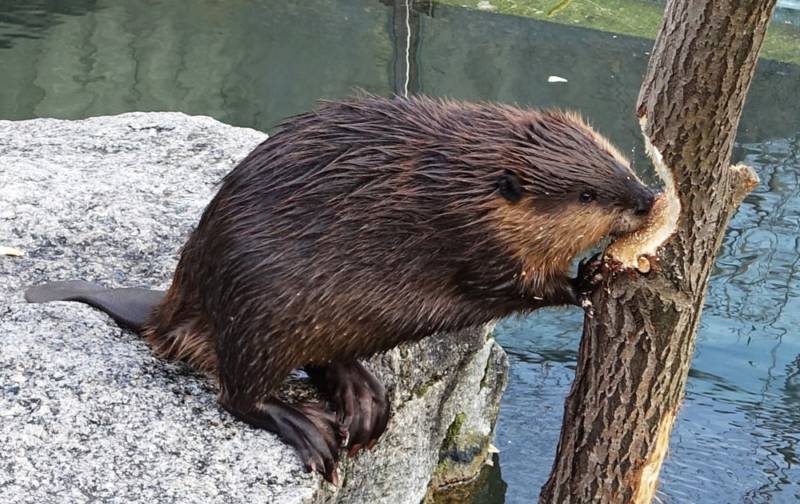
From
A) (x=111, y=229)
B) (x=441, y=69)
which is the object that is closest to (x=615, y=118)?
(x=441, y=69)

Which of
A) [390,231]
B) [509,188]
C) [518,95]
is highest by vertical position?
[509,188]

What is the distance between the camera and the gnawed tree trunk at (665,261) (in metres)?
2.08

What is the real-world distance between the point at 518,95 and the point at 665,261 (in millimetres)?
5441

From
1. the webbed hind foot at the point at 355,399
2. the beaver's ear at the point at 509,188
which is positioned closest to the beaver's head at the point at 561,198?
the beaver's ear at the point at 509,188

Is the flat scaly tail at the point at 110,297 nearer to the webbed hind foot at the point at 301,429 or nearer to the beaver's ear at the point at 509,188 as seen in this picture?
the webbed hind foot at the point at 301,429

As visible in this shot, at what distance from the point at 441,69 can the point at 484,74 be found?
1.01ft

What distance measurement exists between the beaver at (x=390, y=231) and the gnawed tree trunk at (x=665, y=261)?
0.27ft

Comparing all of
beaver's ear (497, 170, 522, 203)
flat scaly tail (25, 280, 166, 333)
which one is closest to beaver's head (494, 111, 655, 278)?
beaver's ear (497, 170, 522, 203)

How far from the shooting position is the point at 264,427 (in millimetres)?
2371

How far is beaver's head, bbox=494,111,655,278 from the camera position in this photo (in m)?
2.22

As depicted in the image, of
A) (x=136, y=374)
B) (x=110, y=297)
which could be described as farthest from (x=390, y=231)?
(x=110, y=297)

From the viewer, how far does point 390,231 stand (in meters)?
2.27

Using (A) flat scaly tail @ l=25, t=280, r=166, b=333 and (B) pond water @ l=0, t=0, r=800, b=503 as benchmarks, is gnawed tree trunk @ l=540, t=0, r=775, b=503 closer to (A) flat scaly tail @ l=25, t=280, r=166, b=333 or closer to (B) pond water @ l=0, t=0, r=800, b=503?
(A) flat scaly tail @ l=25, t=280, r=166, b=333

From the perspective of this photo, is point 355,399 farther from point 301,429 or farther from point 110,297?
point 110,297
